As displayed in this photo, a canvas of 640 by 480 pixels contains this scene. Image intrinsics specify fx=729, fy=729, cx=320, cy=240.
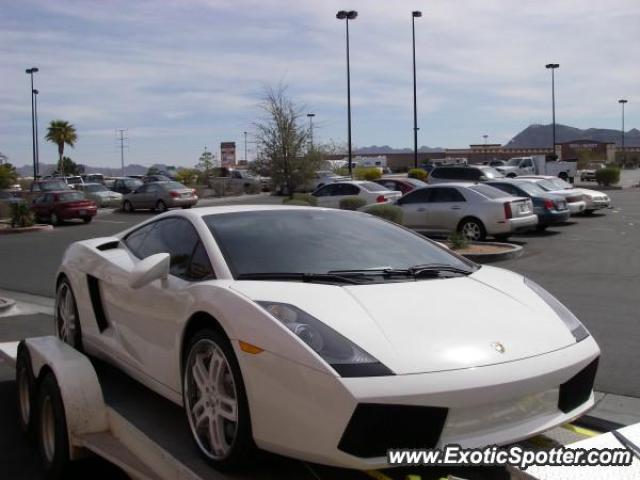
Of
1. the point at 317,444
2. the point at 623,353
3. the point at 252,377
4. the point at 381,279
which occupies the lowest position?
the point at 623,353

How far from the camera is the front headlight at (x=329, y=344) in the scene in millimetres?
2920

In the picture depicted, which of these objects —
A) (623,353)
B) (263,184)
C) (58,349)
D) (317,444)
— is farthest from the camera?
(263,184)

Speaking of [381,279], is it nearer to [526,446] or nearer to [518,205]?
[526,446]

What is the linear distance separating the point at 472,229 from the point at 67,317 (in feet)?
42.7

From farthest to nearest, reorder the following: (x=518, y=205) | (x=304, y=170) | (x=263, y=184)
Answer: (x=263, y=184) → (x=304, y=170) → (x=518, y=205)

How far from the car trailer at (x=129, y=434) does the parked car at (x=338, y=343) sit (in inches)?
5.1

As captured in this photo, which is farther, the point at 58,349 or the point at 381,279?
the point at 58,349

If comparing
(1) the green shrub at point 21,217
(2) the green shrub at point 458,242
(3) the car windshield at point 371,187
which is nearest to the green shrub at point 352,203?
(3) the car windshield at point 371,187

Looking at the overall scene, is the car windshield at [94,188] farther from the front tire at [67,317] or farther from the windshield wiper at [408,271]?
the windshield wiper at [408,271]

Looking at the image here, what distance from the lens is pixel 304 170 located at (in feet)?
94.0

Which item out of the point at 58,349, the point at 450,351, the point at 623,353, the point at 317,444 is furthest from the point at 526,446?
the point at 623,353

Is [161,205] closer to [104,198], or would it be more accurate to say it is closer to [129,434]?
[104,198]

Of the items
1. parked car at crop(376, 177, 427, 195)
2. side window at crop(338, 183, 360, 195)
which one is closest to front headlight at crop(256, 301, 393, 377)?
side window at crop(338, 183, 360, 195)

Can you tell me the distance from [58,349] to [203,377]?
55.7 inches
